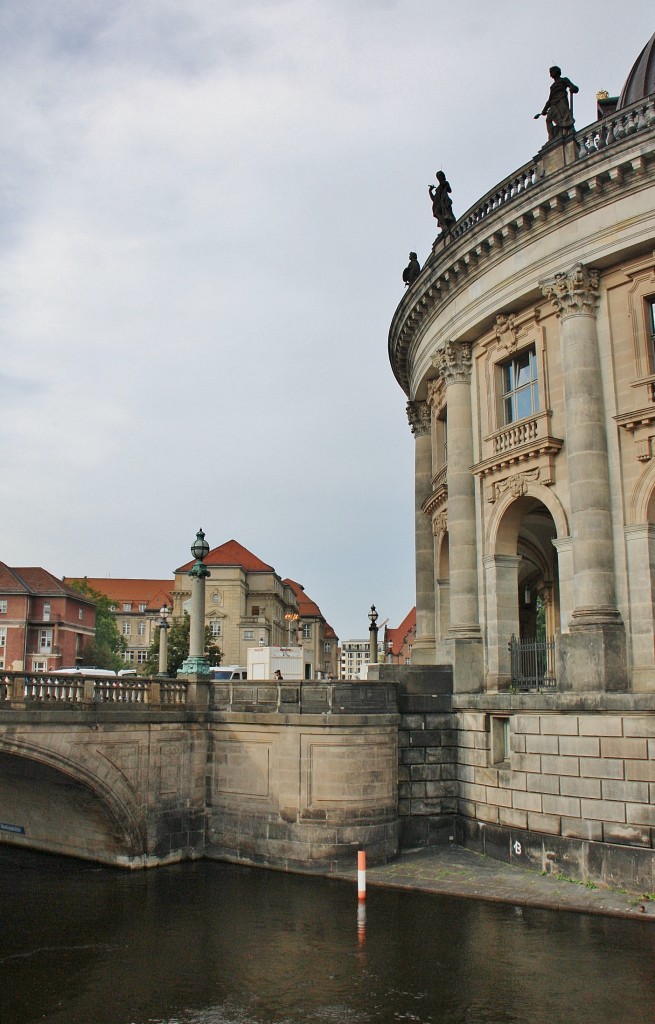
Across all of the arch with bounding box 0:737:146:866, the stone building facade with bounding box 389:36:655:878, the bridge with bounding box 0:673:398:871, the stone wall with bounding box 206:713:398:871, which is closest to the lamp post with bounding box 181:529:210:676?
the bridge with bounding box 0:673:398:871

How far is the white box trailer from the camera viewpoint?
40344 mm

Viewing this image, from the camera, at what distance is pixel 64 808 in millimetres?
23422

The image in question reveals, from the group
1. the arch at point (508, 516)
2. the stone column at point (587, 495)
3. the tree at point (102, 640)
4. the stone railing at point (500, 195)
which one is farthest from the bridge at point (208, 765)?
the tree at point (102, 640)

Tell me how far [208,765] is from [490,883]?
8468mm

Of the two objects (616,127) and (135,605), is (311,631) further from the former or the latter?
(616,127)

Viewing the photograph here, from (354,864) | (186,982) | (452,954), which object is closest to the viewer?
(186,982)

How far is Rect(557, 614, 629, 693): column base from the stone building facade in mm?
35

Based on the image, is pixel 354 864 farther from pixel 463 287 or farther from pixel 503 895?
pixel 463 287

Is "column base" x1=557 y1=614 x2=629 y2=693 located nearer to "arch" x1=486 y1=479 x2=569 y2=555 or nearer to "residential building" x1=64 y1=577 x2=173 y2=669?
"arch" x1=486 y1=479 x2=569 y2=555

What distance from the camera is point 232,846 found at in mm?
22438

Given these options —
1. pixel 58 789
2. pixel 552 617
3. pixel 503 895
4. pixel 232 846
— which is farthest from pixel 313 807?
pixel 552 617

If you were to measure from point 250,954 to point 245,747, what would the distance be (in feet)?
27.7

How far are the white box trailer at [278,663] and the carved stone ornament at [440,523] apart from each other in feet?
48.5

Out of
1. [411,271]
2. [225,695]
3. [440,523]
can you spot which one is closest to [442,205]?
[411,271]
